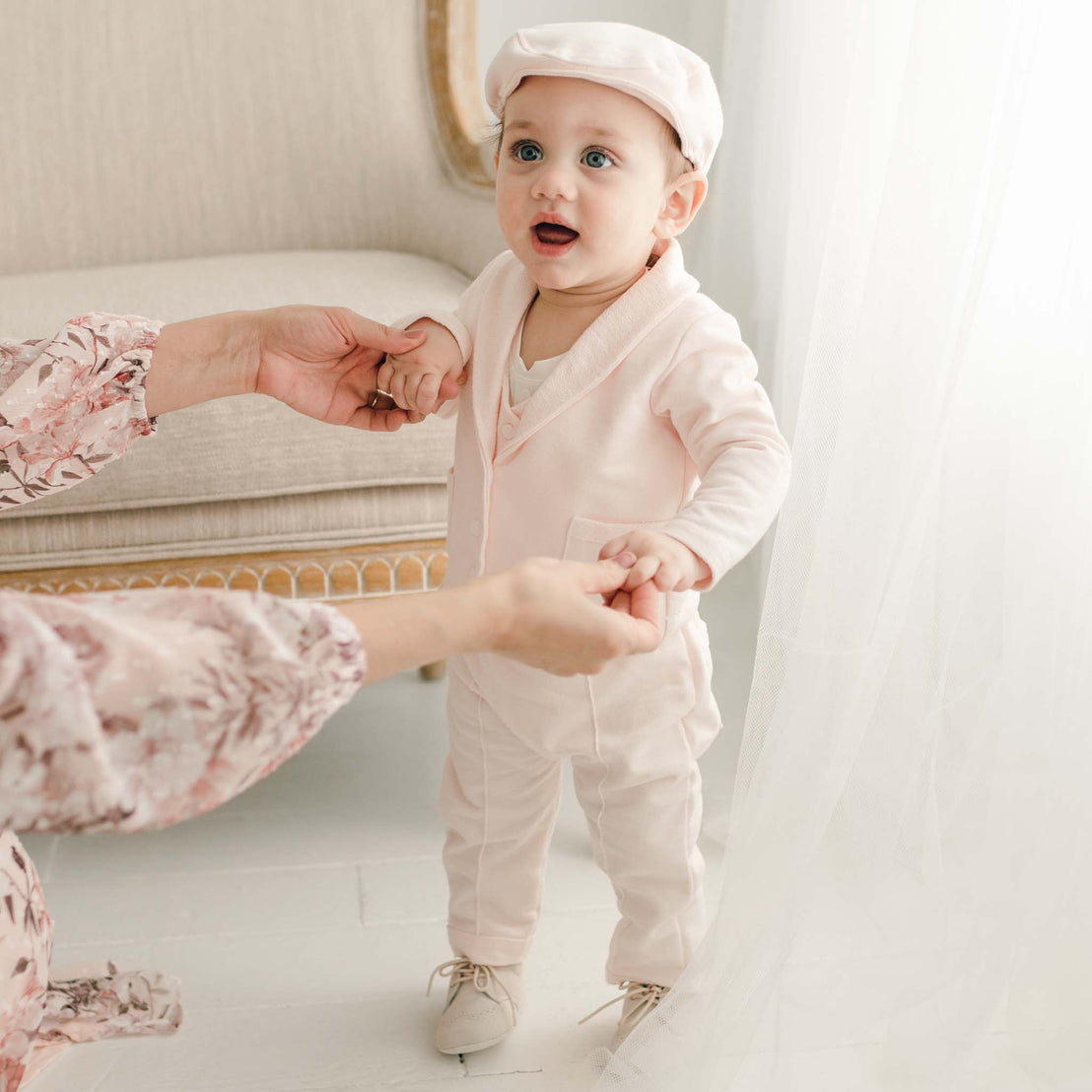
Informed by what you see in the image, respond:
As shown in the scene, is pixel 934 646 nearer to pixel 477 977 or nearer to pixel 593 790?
pixel 593 790

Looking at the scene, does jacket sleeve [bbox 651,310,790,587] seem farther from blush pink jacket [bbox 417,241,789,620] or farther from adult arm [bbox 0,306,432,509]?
adult arm [bbox 0,306,432,509]

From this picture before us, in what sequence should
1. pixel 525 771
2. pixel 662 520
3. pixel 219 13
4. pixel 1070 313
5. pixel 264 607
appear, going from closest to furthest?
pixel 264 607
pixel 1070 313
pixel 662 520
pixel 525 771
pixel 219 13

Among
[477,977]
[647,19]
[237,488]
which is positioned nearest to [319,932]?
[477,977]

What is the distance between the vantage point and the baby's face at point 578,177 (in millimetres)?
977

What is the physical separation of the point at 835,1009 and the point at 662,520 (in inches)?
17.2

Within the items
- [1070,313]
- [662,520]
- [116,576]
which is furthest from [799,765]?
[116,576]

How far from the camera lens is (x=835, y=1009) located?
1067 mm

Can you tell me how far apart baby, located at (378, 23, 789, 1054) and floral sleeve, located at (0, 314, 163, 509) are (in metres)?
0.23

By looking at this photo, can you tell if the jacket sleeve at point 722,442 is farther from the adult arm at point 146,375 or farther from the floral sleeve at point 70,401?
the floral sleeve at point 70,401

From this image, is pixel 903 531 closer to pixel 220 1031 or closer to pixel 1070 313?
pixel 1070 313

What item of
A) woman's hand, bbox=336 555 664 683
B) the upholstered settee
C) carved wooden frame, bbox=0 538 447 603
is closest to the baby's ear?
woman's hand, bbox=336 555 664 683

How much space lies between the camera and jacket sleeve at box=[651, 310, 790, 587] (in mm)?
918

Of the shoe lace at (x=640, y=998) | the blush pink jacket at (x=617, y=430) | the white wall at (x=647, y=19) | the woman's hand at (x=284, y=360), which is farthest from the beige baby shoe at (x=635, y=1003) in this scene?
the white wall at (x=647, y=19)

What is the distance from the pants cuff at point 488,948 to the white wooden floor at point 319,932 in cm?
7
